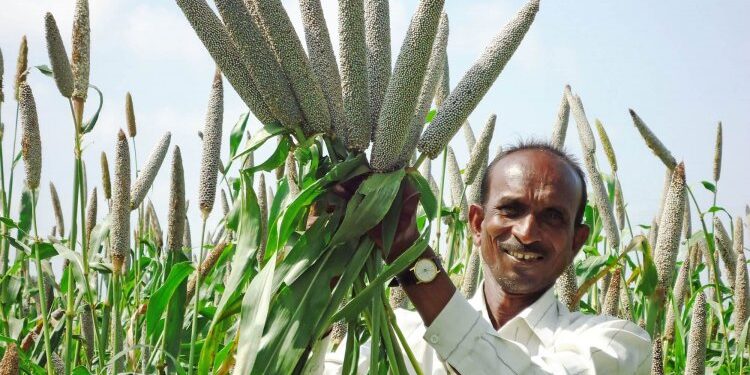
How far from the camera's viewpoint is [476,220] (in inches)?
163

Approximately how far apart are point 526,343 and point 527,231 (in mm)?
548

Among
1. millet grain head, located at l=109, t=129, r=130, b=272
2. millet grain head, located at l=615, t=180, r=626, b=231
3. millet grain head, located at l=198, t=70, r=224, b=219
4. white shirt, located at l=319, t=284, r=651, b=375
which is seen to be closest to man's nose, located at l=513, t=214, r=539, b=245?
white shirt, located at l=319, t=284, r=651, b=375

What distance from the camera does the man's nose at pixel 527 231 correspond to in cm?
353

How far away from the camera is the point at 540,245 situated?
356 centimetres

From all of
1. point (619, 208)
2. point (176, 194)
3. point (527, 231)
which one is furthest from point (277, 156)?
point (619, 208)

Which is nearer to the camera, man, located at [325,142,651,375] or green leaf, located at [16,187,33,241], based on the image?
man, located at [325,142,651,375]

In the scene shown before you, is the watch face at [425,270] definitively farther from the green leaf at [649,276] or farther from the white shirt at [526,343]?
the green leaf at [649,276]

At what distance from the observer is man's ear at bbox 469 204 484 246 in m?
4.07

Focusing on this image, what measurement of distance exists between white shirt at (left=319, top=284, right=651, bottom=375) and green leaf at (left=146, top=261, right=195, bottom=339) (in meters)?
0.61

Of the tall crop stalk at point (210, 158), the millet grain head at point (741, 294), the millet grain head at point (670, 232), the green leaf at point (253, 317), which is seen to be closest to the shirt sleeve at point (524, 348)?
the millet grain head at point (670, 232)

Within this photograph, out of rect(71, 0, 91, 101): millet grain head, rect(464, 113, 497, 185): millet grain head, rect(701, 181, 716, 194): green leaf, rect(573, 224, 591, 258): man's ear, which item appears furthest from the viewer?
rect(701, 181, 716, 194): green leaf

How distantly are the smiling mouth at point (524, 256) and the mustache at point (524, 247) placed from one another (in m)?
0.02

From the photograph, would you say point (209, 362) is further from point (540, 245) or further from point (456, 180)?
point (456, 180)

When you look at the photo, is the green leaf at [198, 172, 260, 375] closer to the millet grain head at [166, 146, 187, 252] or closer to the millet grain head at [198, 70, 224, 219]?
the millet grain head at [198, 70, 224, 219]
